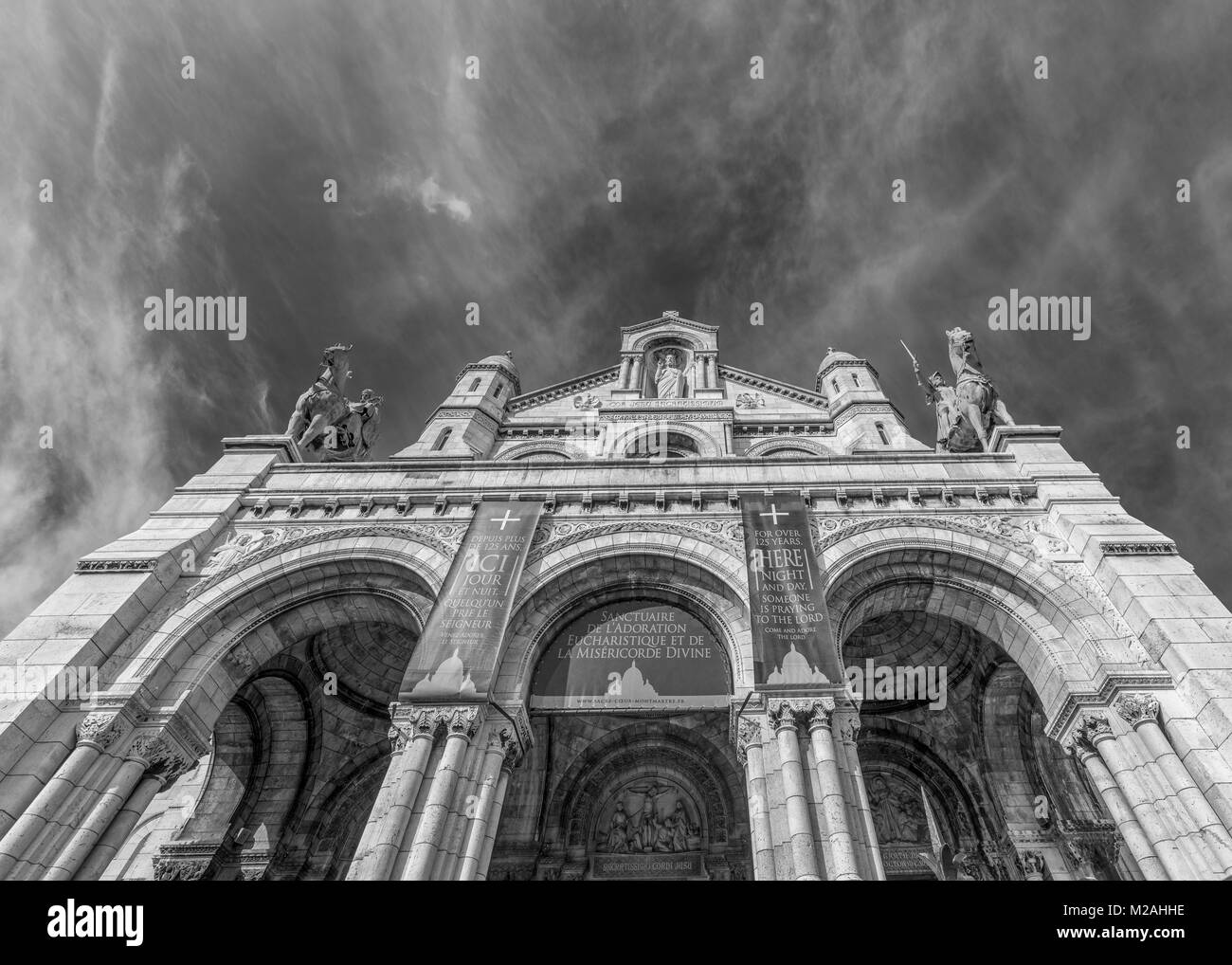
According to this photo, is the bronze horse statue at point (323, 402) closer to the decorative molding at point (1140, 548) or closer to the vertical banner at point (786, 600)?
the vertical banner at point (786, 600)

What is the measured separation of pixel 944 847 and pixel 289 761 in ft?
44.6

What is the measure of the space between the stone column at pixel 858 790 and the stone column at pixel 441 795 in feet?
17.0

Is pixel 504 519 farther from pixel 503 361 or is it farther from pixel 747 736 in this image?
pixel 503 361

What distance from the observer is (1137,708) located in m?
9.41

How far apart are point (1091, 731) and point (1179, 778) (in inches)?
44.4

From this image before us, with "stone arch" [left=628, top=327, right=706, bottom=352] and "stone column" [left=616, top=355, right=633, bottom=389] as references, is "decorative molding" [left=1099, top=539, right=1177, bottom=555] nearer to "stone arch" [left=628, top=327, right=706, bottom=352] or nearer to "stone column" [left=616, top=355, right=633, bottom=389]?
"stone column" [left=616, top=355, right=633, bottom=389]

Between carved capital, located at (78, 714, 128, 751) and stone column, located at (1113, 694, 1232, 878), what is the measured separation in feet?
46.5

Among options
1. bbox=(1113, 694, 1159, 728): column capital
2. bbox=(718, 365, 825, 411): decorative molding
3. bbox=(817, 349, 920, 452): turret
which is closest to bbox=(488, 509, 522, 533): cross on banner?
bbox=(1113, 694, 1159, 728): column capital

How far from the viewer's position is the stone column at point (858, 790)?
8.45m

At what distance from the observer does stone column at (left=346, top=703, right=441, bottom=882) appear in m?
8.29

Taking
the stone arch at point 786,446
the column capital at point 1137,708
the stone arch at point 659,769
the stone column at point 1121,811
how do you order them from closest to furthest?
1. the stone column at point 1121,811
2. the column capital at point 1137,708
3. the stone arch at point 659,769
4. the stone arch at point 786,446

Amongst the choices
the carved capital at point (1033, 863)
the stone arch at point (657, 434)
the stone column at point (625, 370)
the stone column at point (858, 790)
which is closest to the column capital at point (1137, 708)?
the stone column at point (858, 790)

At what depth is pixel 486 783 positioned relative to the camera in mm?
9406
